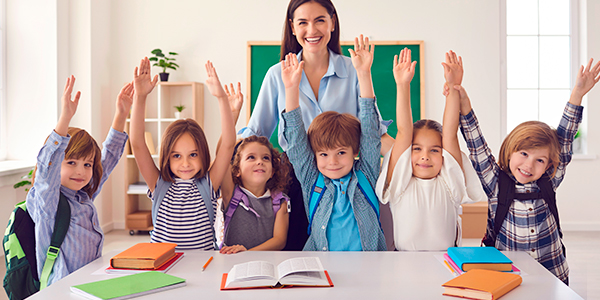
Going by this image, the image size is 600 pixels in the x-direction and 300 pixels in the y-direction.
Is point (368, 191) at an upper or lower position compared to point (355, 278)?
upper

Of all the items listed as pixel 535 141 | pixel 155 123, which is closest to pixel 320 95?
pixel 535 141

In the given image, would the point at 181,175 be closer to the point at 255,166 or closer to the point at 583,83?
the point at 255,166

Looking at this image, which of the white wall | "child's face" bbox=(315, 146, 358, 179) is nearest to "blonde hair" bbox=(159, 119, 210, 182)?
"child's face" bbox=(315, 146, 358, 179)

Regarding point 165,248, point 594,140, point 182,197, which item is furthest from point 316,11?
point 594,140

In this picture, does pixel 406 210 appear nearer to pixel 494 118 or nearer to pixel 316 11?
pixel 316 11

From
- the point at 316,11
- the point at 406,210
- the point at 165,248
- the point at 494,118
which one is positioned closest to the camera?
the point at 165,248

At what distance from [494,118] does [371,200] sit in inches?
133

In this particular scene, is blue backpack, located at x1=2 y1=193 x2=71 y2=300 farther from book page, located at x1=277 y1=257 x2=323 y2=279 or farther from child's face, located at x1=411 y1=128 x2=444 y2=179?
child's face, located at x1=411 y1=128 x2=444 y2=179

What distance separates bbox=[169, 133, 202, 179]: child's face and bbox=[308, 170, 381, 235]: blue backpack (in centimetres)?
46

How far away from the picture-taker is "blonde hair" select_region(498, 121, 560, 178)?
1.61 m

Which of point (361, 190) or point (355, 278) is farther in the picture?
point (361, 190)

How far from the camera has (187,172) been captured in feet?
5.53

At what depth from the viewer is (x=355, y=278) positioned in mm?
1189

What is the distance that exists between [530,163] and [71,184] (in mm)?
1661
